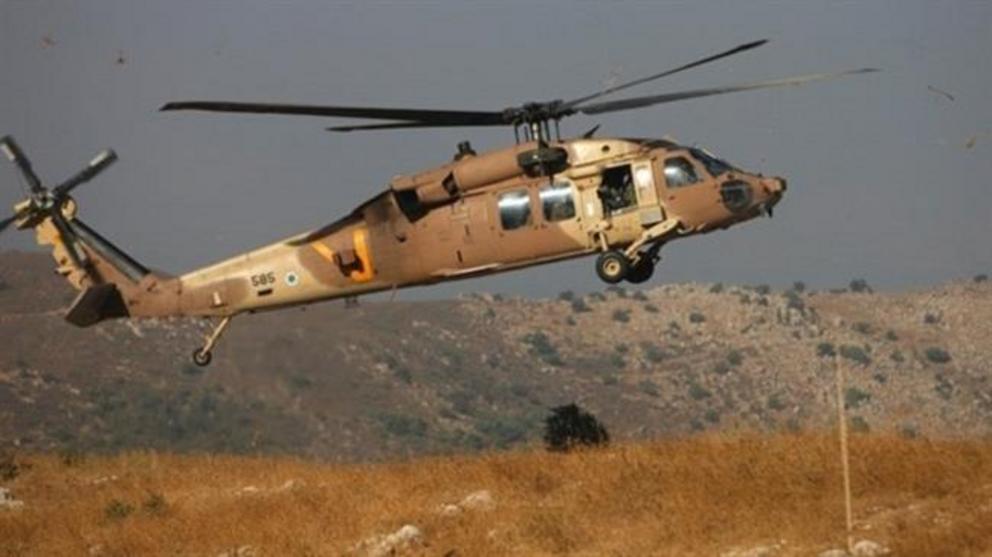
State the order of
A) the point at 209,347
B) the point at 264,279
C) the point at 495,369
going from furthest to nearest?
1. the point at 495,369
2. the point at 209,347
3. the point at 264,279

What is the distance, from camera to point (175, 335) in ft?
269

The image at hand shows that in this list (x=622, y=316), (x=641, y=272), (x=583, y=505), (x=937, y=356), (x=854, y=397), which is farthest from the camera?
(x=622, y=316)

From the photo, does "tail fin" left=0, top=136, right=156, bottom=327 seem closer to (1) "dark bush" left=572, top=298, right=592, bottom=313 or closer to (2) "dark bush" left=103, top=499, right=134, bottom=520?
(2) "dark bush" left=103, top=499, right=134, bottom=520

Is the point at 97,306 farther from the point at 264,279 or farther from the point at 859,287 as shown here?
the point at 859,287

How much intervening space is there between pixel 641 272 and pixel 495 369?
69.9m

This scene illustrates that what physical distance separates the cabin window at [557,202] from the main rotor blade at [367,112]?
1384mm

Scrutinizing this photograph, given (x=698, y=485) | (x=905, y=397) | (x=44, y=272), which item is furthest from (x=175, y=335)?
(x=698, y=485)

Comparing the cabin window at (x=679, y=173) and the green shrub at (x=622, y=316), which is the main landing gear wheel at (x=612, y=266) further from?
the green shrub at (x=622, y=316)

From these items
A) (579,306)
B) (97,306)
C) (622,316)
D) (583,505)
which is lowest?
(622,316)

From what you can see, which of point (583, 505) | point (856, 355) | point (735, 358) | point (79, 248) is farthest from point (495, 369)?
point (583, 505)

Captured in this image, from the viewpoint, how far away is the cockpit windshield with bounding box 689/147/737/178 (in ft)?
74.9

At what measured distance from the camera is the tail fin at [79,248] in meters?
27.6

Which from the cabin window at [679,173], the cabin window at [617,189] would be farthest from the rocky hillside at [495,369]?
the cabin window at [679,173]

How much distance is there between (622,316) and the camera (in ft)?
344
